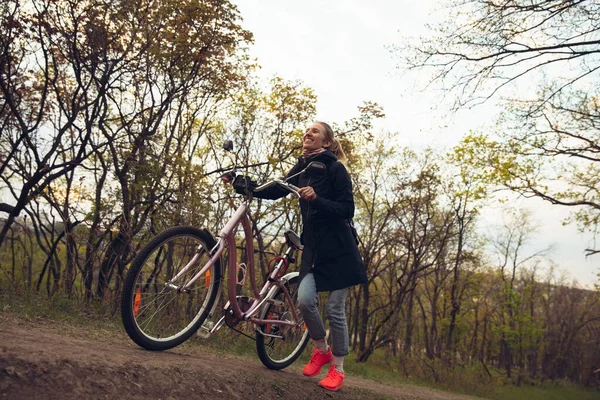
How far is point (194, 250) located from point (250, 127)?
13.5m

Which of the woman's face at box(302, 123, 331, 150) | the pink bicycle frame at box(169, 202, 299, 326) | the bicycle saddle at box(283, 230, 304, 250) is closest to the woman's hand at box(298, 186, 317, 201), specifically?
the pink bicycle frame at box(169, 202, 299, 326)

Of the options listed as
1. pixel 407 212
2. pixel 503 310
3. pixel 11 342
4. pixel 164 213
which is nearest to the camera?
pixel 11 342

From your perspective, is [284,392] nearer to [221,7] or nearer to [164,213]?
[164,213]

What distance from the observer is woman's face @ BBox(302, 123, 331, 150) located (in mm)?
4160

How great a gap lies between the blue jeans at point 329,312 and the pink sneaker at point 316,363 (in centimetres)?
25

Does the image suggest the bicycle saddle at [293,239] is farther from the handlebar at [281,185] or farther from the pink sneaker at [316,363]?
the pink sneaker at [316,363]

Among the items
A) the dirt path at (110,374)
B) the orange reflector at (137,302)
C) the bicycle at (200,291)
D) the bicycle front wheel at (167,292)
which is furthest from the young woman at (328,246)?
the orange reflector at (137,302)

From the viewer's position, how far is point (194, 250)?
382 centimetres

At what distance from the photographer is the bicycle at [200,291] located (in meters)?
3.38

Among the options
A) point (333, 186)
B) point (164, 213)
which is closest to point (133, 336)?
point (333, 186)

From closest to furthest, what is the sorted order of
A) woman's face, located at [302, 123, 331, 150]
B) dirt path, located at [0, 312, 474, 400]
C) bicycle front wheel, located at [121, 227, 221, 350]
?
1. dirt path, located at [0, 312, 474, 400]
2. bicycle front wheel, located at [121, 227, 221, 350]
3. woman's face, located at [302, 123, 331, 150]

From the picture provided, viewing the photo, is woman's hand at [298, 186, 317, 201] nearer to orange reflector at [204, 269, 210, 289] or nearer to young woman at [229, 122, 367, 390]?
young woman at [229, 122, 367, 390]

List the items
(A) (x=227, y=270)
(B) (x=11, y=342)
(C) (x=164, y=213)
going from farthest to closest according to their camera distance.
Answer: (C) (x=164, y=213) < (A) (x=227, y=270) < (B) (x=11, y=342)

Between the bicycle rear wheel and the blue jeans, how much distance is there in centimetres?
34
